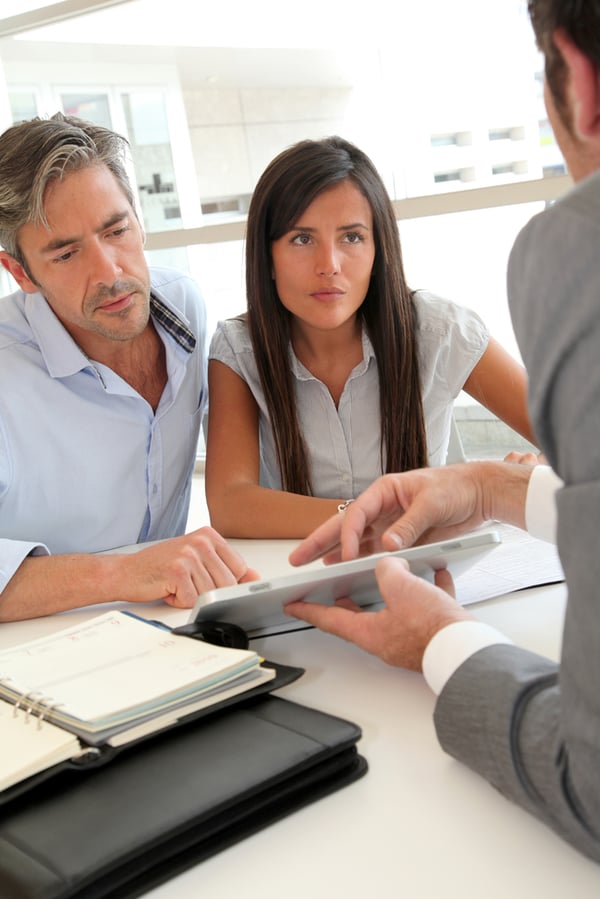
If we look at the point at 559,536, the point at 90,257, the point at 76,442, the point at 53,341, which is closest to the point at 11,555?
the point at 76,442

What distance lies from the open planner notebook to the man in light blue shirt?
28.3 inches

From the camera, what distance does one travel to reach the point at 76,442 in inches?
72.7

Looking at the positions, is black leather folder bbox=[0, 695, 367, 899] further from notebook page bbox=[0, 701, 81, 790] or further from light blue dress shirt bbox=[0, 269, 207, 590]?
light blue dress shirt bbox=[0, 269, 207, 590]

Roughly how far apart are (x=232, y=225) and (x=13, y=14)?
1831 millimetres

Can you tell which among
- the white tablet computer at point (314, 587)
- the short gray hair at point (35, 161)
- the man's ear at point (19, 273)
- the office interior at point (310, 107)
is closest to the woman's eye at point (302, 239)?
the short gray hair at point (35, 161)

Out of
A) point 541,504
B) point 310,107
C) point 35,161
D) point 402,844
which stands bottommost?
point 402,844

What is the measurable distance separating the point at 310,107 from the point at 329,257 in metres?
2.89

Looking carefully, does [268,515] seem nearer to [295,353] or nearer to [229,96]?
[295,353]

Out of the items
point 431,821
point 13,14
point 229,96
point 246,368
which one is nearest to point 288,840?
point 431,821

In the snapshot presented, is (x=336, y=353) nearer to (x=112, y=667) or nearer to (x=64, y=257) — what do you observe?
(x=64, y=257)

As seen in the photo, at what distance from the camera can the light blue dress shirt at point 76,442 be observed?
5.91ft

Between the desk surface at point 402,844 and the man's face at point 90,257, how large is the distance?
1116 mm

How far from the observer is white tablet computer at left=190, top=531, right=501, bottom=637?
1062mm

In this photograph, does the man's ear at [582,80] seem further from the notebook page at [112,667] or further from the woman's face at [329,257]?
the woman's face at [329,257]
